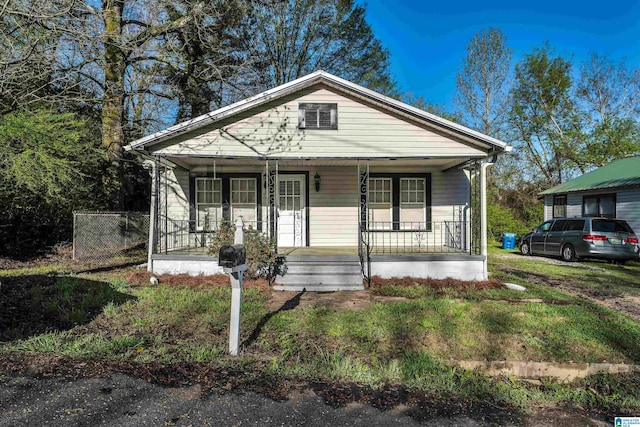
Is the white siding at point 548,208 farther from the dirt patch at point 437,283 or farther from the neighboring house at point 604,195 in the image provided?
the dirt patch at point 437,283

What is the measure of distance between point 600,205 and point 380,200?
12560 mm

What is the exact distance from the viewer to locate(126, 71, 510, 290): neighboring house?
8.52m

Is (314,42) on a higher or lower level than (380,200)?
higher

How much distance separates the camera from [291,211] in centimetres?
1048

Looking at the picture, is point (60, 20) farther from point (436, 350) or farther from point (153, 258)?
point (436, 350)

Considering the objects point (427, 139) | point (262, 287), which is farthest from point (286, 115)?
point (262, 287)

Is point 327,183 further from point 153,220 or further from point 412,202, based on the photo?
point 153,220

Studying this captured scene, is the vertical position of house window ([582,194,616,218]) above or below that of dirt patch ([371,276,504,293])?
above

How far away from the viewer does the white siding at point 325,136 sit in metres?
8.95

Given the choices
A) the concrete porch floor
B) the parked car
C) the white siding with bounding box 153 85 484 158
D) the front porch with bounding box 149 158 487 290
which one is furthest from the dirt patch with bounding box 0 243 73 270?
the parked car

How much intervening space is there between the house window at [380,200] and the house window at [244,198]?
11.1 feet

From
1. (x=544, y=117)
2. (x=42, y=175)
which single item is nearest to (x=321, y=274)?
(x=42, y=175)

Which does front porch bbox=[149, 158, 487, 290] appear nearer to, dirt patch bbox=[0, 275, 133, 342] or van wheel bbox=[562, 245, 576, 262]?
dirt patch bbox=[0, 275, 133, 342]

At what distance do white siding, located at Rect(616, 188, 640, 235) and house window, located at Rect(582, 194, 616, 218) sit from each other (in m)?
0.39
